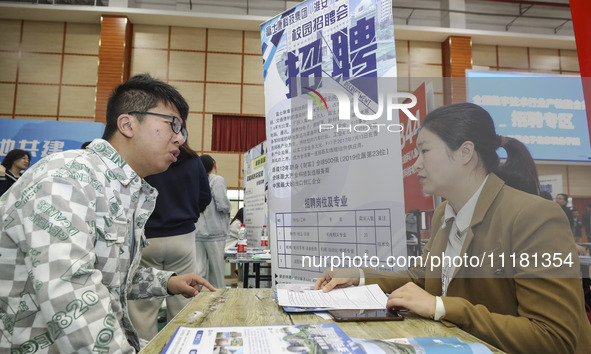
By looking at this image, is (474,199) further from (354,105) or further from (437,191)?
(354,105)

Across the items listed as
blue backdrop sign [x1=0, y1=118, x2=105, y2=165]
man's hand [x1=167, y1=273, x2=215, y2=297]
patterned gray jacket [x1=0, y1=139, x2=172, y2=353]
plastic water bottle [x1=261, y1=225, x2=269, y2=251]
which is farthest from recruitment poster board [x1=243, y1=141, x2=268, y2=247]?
blue backdrop sign [x1=0, y1=118, x2=105, y2=165]

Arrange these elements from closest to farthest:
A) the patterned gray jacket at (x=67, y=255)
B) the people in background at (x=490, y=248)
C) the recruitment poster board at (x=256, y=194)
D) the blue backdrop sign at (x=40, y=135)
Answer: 1. the patterned gray jacket at (x=67, y=255)
2. the people in background at (x=490, y=248)
3. the recruitment poster board at (x=256, y=194)
4. the blue backdrop sign at (x=40, y=135)

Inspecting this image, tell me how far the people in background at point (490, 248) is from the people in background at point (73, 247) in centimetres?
62

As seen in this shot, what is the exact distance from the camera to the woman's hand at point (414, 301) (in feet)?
3.06

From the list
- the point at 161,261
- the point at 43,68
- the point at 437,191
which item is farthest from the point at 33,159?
the point at 437,191

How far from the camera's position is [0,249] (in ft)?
3.01

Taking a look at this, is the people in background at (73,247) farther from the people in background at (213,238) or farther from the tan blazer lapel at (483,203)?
the people in background at (213,238)

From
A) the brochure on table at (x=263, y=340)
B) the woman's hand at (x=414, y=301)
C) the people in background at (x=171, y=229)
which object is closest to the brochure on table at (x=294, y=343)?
the brochure on table at (x=263, y=340)

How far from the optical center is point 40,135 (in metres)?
6.69

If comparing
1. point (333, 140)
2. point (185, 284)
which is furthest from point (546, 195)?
point (185, 284)

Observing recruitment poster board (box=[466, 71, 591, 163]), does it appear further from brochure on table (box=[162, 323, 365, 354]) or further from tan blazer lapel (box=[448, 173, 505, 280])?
brochure on table (box=[162, 323, 365, 354])

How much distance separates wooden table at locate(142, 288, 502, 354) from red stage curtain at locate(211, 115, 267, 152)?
23.1 ft

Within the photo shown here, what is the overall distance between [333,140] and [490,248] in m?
0.83

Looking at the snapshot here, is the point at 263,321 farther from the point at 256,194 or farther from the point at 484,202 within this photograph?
the point at 256,194
